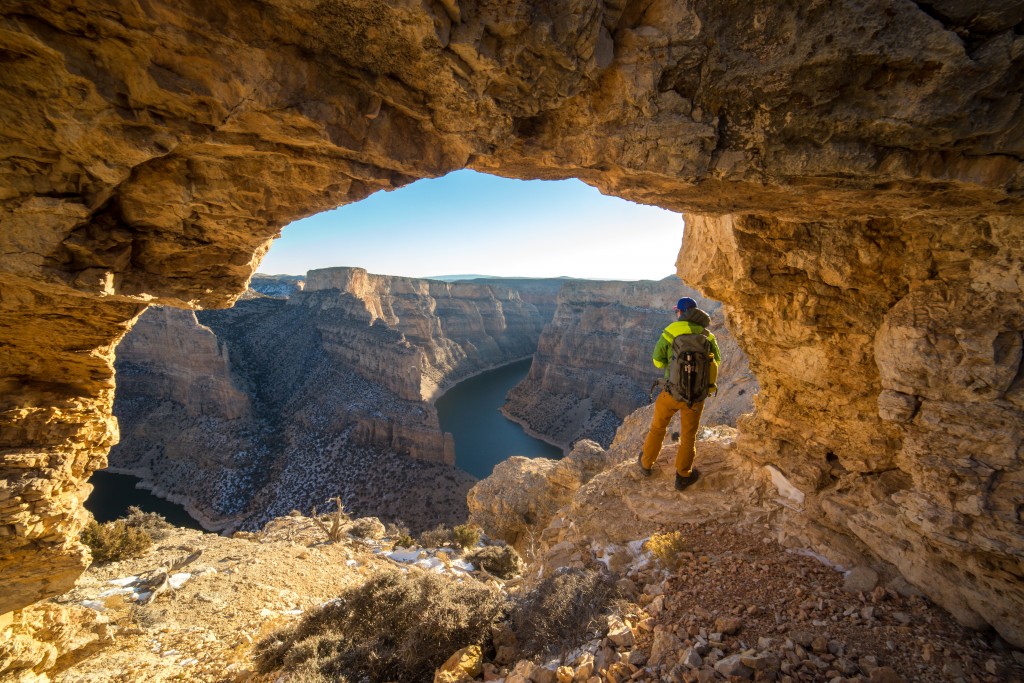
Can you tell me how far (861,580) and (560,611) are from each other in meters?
2.31

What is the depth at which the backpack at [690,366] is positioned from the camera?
175 inches

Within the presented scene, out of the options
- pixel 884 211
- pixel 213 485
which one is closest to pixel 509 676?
pixel 884 211

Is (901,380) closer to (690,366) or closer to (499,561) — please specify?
(690,366)

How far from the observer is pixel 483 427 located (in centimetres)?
3406

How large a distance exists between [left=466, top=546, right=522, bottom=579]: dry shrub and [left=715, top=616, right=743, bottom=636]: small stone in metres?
6.35

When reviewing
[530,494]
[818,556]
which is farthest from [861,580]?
[530,494]

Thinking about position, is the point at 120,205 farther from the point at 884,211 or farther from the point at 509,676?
the point at 884,211

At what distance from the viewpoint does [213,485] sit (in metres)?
21.2

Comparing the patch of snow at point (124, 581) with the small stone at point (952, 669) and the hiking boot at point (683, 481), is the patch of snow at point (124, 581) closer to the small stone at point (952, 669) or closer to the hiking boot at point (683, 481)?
the hiking boot at point (683, 481)

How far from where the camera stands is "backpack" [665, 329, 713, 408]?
14.5 feet

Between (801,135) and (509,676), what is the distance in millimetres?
3951

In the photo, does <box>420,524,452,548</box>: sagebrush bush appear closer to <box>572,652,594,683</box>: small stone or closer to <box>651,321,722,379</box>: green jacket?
<box>651,321,722,379</box>: green jacket

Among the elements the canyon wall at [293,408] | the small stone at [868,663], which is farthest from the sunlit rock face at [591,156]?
the canyon wall at [293,408]

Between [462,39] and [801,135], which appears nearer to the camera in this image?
[462,39]
